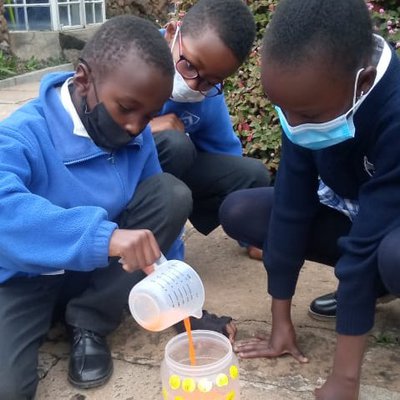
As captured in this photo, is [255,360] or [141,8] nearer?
[255,360]

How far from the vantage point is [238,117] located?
329 centimetres

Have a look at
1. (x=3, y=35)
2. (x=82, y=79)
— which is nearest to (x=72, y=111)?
(x=82, y=79)

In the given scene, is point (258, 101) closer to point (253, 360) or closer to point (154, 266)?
point (253, 360)

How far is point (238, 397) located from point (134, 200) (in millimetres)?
655

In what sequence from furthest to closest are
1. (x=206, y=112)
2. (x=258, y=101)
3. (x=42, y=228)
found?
(x=258, y=101)
(x=206, y=112)
(x=42, y=228)

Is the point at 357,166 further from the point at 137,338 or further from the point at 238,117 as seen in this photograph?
the point at 238,117

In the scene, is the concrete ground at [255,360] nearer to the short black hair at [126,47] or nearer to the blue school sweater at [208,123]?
the blue school sweater at [208,123]

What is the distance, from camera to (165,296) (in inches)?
54.8

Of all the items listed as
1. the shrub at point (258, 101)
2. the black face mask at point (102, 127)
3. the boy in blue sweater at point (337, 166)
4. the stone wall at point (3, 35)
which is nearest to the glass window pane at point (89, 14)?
the stone wall at point (3, 35)

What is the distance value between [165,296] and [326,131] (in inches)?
20.3

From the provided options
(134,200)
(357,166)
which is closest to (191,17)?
(134,200)

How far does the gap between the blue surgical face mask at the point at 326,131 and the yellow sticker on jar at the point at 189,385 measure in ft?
1.97

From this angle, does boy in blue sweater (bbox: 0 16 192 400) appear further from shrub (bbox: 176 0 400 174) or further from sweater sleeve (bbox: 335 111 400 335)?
shrub (bbox: 176 0 400 174)

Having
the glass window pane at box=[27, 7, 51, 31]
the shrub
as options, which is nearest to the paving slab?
the shrub
